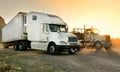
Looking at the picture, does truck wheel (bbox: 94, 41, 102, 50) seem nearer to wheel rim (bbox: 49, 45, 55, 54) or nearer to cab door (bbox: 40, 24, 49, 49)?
cab door (bbox: 40, 24, 49, 49)

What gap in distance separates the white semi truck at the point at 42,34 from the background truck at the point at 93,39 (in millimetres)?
8203

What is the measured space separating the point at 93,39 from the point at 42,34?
10216mm

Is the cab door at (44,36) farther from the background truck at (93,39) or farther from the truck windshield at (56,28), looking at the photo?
the background truck at (93,39)

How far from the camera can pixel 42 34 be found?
25031 mm

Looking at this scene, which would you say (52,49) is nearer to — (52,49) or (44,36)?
(52,49)

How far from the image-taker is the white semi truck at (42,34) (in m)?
23.5

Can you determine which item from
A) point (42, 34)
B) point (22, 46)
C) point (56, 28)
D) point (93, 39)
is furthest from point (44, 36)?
point (93, 39)

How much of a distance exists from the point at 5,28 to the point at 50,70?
779 inches

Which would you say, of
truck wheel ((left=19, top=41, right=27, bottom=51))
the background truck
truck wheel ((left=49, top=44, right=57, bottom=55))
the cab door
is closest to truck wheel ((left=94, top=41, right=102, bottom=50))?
the background truck

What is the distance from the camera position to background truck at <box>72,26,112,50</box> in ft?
108

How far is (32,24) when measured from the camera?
2647 centimetres

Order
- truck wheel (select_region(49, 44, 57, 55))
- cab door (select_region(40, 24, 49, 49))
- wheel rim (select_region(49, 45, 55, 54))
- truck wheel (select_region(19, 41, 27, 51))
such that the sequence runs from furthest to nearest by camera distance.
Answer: truck wheel (select_region(19, 41, 27, 51)), cab door (select_region(40, 24, 49, 49)), wheel rim (select_region(49, 45, 55, 54)), truck wheel (select_region(49, 44, 57, 55))

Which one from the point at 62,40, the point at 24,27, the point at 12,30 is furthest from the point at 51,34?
the point at 12,30

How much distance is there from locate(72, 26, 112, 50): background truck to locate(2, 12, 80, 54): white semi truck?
8.20 metres
